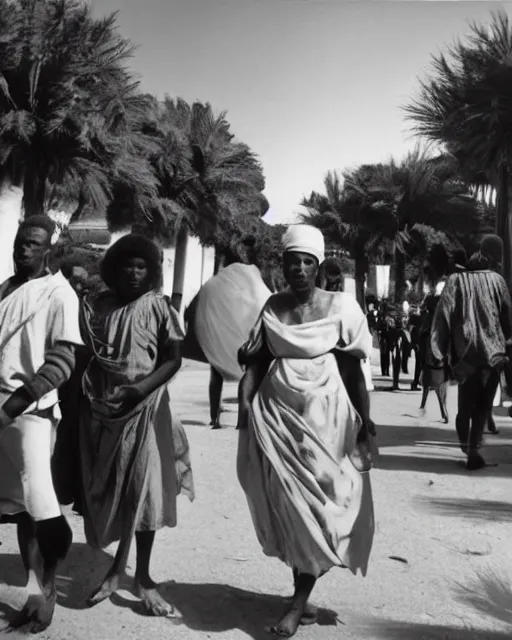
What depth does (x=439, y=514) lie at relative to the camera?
6.00m

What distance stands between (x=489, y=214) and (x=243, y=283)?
4064 mm

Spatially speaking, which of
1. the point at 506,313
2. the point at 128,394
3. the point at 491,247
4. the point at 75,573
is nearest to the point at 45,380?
the point at 128,394

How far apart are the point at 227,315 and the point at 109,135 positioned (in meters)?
1.97

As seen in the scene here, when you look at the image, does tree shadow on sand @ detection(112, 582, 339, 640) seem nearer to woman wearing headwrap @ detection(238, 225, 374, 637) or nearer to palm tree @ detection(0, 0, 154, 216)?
woman wearing headwrap @ detection(238, 225, 374, 637)

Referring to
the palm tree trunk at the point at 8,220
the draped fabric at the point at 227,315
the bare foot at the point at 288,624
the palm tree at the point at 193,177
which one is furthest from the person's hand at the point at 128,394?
the draped fabric at the point at 227,315

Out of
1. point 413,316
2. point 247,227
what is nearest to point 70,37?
point 247,227

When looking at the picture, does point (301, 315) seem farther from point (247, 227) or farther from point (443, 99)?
point (443, 99)

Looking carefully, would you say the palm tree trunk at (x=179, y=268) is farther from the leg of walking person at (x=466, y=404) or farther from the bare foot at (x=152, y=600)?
the bare foot at (x=152, y=600)

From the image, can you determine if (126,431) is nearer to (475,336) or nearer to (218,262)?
(475,336)

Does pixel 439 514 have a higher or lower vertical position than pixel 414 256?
lower

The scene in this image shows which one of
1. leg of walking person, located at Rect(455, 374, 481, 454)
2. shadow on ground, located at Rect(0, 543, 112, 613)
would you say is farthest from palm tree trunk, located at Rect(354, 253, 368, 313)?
shadow on ground, located at Rect(0, 543, 112, 613)

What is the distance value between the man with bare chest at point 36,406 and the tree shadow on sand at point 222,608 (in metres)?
0.51

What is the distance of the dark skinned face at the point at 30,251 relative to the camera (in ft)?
13.1

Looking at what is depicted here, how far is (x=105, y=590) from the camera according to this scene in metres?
4.14
